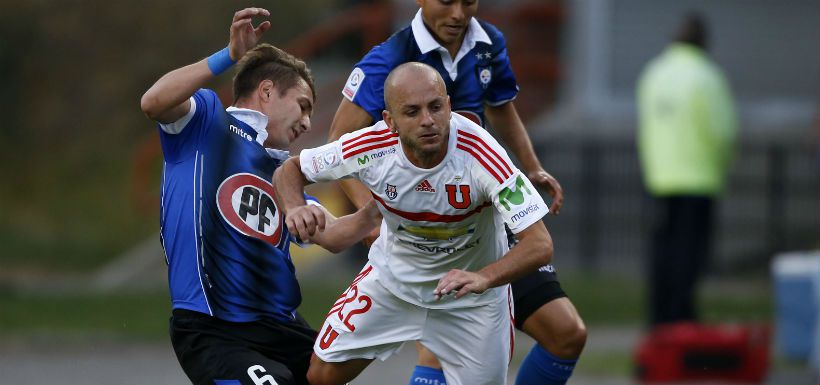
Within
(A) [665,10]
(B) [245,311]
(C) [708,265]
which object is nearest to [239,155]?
(B) [245,311]

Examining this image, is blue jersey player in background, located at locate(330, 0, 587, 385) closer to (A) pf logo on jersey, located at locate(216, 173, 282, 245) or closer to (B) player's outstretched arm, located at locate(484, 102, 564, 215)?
(B) player's outstretched arm, located at locate(484, 102, 564, 215)

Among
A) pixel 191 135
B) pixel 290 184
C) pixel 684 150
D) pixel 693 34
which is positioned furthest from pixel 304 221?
pixel 693 34

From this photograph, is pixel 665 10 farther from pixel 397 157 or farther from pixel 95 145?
pixel 397 157

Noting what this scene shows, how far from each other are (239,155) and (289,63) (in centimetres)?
50

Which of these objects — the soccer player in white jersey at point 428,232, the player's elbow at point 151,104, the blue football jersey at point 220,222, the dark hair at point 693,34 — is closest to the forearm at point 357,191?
the soccer player in white jersey at point 428,232

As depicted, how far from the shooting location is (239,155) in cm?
631

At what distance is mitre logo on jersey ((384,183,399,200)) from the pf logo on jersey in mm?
565

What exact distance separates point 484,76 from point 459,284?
159 centimetres

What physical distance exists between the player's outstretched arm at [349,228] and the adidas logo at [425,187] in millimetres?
412

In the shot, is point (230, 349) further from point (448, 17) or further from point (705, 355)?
point (705, 355)

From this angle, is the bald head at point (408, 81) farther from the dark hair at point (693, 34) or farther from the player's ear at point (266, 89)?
the dark hair at point (693, 34)

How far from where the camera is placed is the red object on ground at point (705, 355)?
35.0 ft

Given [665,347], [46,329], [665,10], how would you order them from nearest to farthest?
[665,347] < [46,329] < [665,10]

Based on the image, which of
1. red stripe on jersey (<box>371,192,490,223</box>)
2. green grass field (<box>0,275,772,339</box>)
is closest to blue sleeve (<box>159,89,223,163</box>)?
red stripe on jersey (<box>371,192,490,223</box>)
